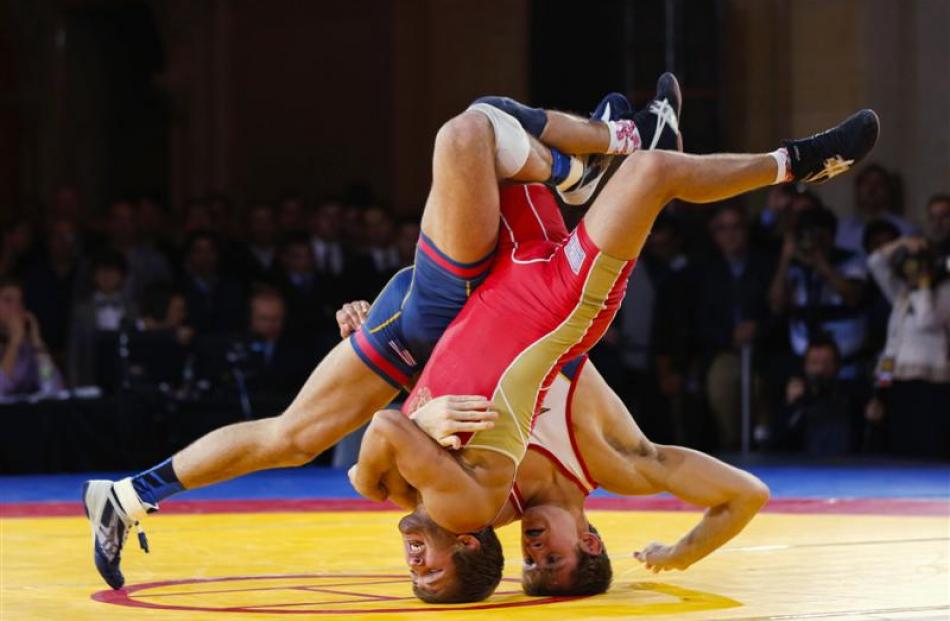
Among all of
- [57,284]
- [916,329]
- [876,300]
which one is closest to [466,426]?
[916,329]

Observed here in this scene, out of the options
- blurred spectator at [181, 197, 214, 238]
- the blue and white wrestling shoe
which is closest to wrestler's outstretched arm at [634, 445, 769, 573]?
the blue and white wrestling shoe

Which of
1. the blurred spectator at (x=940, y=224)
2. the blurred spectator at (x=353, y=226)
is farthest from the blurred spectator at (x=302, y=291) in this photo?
the blurred spectator at (x=940, y=224)

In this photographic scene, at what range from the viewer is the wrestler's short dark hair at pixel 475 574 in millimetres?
4477

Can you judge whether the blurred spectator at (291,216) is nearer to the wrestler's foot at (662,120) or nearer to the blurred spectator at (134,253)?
the blurred spectator at (134,253)

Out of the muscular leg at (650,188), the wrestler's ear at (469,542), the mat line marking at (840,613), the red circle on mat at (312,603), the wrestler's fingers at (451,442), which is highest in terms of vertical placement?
the muscular leg at (650,188)

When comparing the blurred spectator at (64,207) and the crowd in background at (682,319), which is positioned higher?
the blurred spectator at (64,207)

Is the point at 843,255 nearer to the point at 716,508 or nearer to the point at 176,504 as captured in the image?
the point at 176,504

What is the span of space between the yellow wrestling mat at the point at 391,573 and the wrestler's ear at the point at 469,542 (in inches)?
5.4

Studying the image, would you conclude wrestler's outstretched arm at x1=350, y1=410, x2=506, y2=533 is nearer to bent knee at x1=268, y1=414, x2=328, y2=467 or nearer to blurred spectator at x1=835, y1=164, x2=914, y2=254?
bent knee at x1=268, y1=414, x2=328, y2=467

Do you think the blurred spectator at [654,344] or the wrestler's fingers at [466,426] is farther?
the blurred spectator at [654,344]

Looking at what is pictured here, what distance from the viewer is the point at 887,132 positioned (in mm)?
10523

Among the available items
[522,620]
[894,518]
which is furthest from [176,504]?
[522,620]

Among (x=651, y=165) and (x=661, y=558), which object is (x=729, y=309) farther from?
(x=651, y=165)

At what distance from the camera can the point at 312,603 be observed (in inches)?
178
